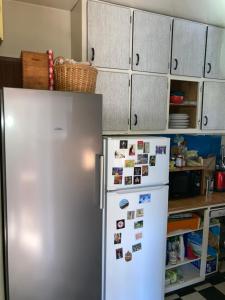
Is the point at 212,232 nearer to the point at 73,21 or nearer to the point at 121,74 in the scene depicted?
the point at 121,74

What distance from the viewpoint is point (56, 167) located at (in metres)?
Answer: 1.41

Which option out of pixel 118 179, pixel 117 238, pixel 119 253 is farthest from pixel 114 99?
pixel 119 253

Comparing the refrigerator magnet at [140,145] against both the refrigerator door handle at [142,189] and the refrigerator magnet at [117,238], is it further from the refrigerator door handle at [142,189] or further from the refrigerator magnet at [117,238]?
the refrigerator magnet at [117,238]

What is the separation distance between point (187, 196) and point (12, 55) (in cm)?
207

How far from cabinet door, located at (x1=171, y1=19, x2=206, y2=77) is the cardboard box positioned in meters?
1.20

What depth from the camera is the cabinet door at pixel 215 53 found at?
238cm

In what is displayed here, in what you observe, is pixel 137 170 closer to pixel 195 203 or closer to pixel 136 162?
pixel 136 162

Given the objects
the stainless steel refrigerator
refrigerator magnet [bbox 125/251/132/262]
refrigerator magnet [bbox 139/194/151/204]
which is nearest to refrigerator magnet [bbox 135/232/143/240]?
refrigerator magnet [bbox 125/251/132/262]

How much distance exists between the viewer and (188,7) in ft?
6.82

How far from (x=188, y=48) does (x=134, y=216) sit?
1.58 metres

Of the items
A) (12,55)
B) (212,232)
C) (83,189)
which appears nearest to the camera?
(83,189)

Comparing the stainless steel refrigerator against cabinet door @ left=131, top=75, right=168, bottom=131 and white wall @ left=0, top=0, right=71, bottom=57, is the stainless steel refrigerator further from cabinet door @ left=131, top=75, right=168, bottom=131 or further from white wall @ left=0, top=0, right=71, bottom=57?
white wall @ left=0, top=0, right=71, bottom=57

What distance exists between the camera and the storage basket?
1.53 m

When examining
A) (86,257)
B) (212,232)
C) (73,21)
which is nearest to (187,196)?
(212,232)
